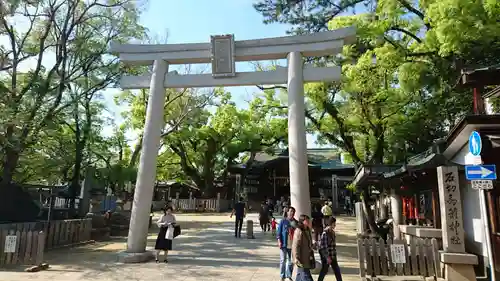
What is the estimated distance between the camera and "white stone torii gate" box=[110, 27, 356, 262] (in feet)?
32.0

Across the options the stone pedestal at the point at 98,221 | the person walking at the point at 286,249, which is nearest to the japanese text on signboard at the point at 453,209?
the person walking at the point at 286,249

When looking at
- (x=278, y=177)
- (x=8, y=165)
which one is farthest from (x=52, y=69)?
(x=278, y=177)

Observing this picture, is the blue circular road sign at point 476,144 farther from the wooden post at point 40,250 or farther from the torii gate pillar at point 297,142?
the wooden post at point 40,250

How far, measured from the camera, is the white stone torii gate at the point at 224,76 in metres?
9.75

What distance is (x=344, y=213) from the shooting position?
105 ft

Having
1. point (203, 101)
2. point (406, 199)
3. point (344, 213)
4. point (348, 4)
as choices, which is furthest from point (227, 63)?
point (344, 213)

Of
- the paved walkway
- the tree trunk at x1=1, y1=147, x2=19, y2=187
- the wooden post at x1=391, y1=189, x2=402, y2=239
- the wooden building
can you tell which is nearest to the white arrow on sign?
the paved walkway

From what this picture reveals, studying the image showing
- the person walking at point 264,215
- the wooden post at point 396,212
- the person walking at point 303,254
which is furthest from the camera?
the person walking at point 264,215

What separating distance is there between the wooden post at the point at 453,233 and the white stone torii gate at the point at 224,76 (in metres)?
3.20

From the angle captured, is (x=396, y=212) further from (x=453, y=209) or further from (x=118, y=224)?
(x=118, y=224)

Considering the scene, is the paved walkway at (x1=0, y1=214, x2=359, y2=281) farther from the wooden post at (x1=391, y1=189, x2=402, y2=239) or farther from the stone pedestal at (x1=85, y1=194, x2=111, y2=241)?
the wooden post at (x1=391, y1=189, x2=402, y2=239)

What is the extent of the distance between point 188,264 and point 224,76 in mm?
5464

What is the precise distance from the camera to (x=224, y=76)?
10.7 metres

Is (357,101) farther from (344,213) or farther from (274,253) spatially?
(344,213)
